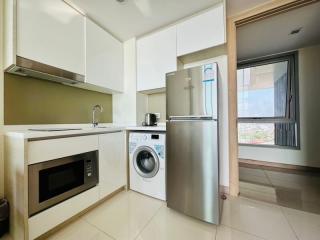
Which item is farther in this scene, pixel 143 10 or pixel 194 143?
pixel 143 10

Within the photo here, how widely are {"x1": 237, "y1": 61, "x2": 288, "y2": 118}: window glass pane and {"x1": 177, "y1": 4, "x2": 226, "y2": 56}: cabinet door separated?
6.51 feet

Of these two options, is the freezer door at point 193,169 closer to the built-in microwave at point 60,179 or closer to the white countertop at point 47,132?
the white countertop at point 47,132

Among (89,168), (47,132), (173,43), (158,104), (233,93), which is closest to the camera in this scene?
(47,132)

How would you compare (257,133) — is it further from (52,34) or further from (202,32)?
(52,34)

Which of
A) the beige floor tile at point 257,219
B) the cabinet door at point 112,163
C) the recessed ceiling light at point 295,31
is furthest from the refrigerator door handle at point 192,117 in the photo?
the recessed ceiling light at point 295,31

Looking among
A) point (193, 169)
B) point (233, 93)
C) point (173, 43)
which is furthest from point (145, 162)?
point (173, 43)

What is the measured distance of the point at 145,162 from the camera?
6.32ft

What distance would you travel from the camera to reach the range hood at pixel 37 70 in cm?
123

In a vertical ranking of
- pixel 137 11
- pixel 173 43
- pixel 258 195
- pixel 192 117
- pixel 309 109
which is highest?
pixel 137 11

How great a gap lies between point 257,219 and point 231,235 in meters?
0.41

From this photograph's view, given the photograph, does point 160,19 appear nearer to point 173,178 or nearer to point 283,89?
point 173,178

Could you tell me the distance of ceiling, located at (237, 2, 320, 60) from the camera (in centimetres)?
191

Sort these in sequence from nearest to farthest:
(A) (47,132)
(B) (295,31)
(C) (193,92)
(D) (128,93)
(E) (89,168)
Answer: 1. (A) (47,132)
2. (C) (193,92)
3. (E) (89,168)
4. (B) (295,31)
5. (D) (128,93)

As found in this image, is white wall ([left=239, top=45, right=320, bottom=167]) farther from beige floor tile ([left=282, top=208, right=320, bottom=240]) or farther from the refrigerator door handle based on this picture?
the refrigerator door handle
